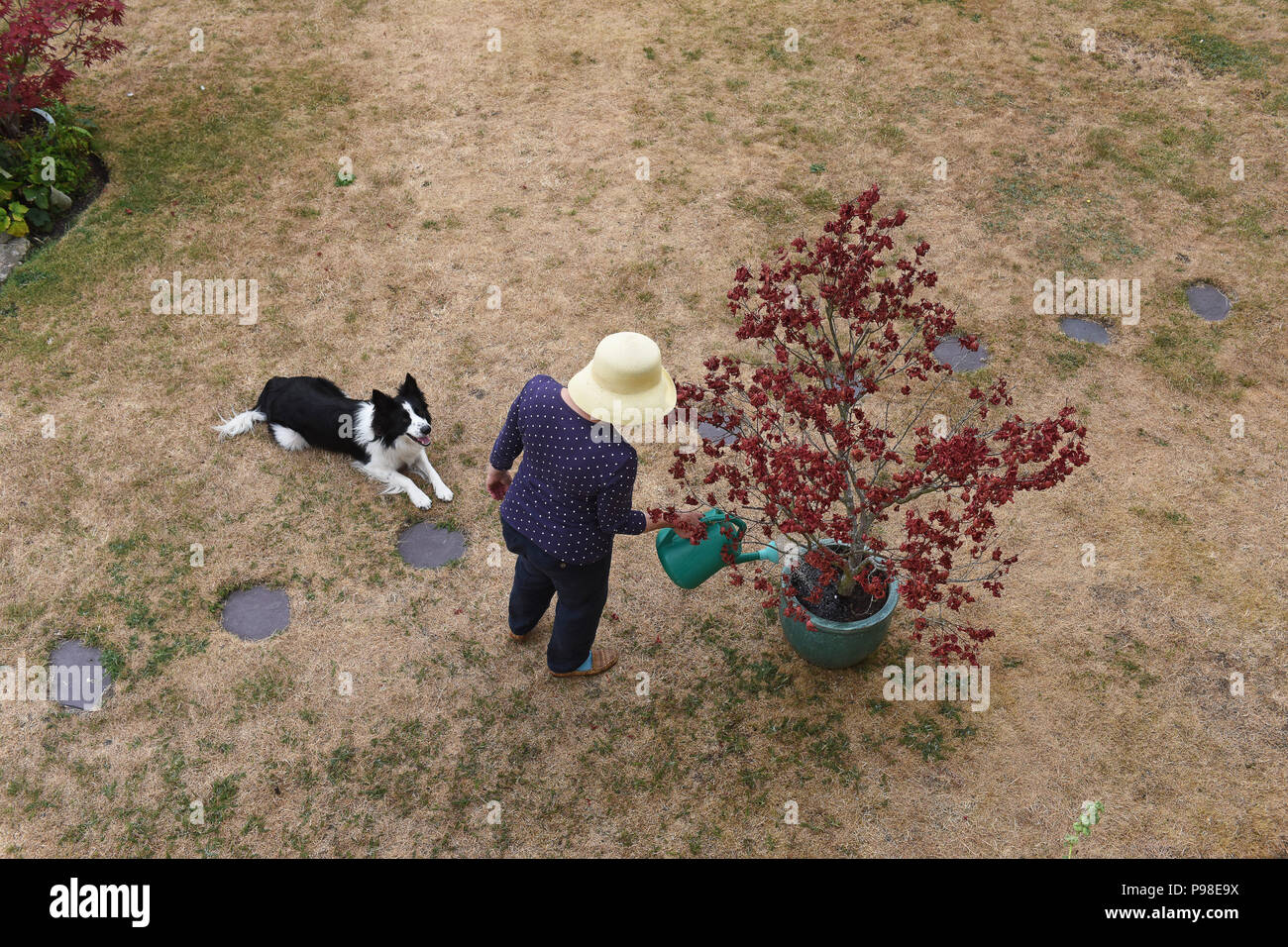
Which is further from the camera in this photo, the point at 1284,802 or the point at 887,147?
the point at 887,147

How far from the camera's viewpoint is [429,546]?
520 centimetres

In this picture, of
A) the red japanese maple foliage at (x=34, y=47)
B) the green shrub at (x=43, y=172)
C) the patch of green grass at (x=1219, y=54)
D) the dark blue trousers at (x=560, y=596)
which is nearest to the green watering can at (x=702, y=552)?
the dark blue trousers at (x=560, y=596)

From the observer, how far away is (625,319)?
6.32m

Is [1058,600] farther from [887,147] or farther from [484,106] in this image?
[484,106]

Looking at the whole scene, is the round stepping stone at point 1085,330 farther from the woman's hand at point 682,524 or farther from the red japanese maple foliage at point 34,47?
the red japanese maple foliage at point 34,47

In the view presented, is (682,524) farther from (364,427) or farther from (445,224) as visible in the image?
(445,224)

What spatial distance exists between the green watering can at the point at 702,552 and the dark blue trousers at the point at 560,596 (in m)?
0.28

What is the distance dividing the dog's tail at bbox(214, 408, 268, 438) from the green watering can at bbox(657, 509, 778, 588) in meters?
3.00

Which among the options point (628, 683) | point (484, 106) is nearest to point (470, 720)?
point (628, 683)

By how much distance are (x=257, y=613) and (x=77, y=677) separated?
89cm

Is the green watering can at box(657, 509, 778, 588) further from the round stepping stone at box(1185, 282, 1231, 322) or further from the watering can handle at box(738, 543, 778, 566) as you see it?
the round stepping stone at box(1185, 282, 1231, 322)

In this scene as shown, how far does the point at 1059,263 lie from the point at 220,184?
6.64 meters

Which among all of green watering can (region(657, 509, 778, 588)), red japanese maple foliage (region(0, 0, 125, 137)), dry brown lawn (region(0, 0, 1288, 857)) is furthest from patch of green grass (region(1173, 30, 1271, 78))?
red japanese maple foliage (region(0, 0, 125, 137))

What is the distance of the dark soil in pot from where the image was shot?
14.3ft
